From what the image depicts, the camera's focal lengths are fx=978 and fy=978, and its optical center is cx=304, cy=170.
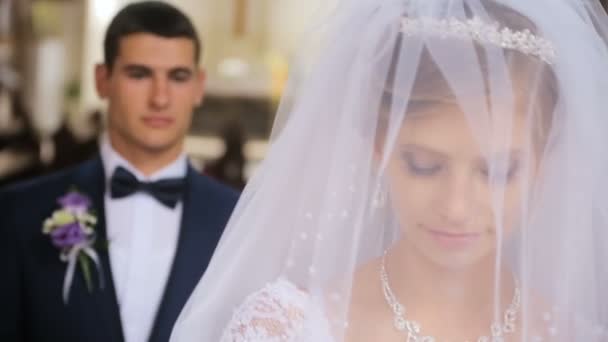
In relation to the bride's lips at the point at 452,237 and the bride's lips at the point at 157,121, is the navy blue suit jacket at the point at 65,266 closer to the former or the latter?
the bride's lips at the point at 157,121

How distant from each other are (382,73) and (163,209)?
121 centimetres

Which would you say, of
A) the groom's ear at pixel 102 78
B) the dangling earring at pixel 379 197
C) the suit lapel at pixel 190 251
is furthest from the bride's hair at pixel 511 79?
the groom's ear at pixel 102 78

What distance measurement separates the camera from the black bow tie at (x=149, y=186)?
7.80 feet

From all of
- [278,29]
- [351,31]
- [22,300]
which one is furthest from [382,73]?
[278,29]

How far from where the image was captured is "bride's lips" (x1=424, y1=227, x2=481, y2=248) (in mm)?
1285

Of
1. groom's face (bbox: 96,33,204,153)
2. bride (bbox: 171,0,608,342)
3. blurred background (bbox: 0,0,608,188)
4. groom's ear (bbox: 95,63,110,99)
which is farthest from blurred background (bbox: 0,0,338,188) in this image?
bride (bbox: 171,0,608,342)

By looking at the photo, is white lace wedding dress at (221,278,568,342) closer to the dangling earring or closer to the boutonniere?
the dangling earring

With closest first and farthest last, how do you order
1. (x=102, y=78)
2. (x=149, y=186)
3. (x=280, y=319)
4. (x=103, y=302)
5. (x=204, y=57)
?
1. (x=280, y=319)
2. (x=103, y=302)
3. (x=149, y=186)
4. (x=102, y=78)
5. (x=204, y=57)

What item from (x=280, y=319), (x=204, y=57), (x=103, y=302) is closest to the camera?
A: (x=280, y=319)

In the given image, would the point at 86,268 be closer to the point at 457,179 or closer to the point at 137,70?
the point at 137,70

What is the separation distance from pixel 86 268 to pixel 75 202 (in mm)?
168

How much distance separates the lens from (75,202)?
7.74 feet

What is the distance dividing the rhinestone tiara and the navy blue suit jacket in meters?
1.17

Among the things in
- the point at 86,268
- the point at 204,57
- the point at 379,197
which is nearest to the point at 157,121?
the point at 86,268
